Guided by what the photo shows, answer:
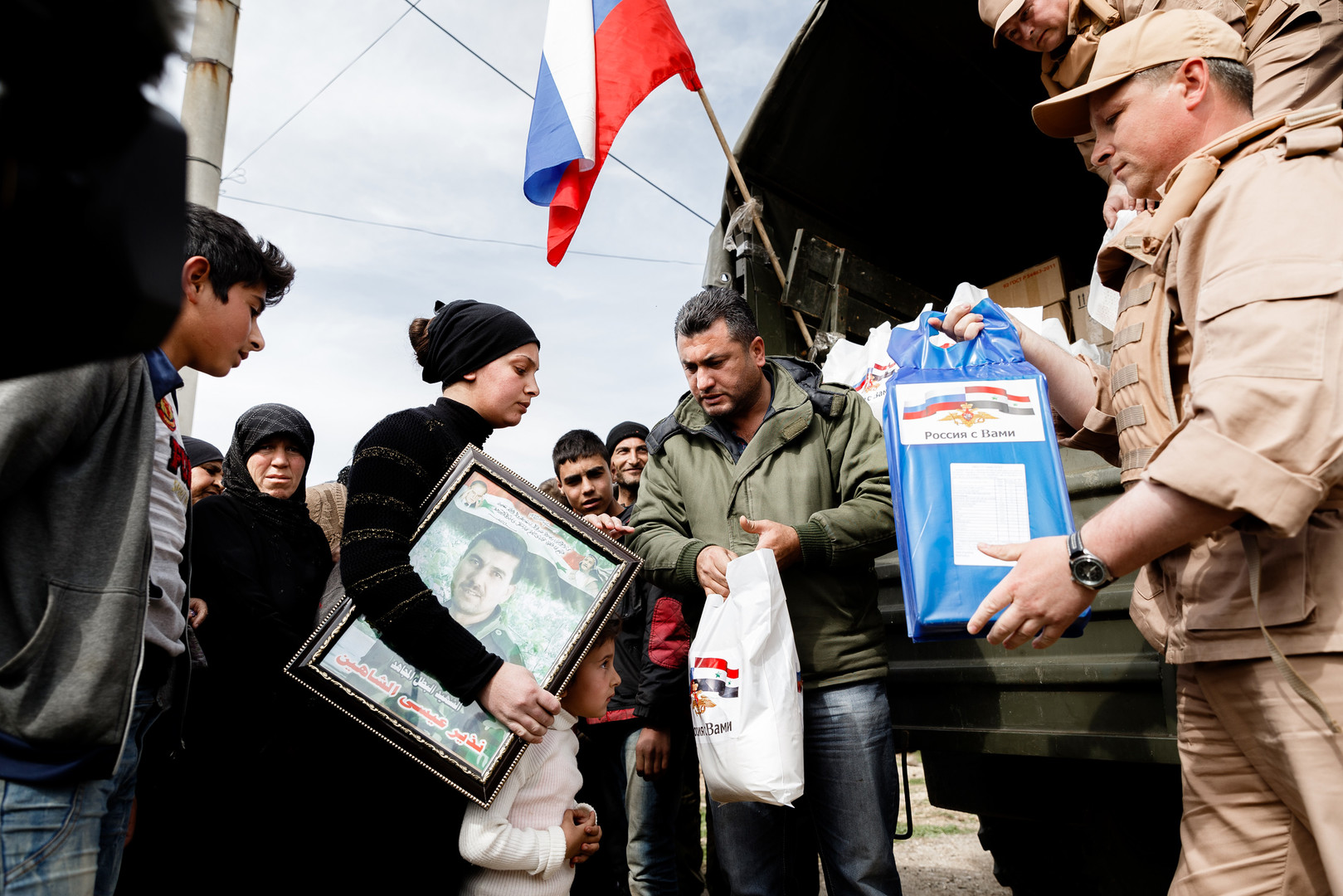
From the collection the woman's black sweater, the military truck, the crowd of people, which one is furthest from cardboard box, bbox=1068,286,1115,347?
the woman's black sweater

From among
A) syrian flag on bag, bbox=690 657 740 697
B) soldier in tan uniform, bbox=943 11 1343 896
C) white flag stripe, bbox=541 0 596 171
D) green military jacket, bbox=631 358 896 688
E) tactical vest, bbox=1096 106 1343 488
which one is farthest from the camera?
white flag stripe, bbox=541 0 596 171

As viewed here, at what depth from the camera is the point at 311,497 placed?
11.9ft

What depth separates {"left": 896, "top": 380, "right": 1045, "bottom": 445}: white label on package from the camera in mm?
1811

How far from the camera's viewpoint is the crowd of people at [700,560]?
49.8 inches

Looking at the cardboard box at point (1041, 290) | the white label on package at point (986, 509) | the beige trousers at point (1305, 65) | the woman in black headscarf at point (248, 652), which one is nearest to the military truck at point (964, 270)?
the cardboard box at point (1041, 290)

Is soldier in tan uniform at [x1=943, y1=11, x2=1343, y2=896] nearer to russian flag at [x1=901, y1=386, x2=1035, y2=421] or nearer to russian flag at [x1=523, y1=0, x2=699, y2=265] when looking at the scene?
russian flag at [x1=901, y1=386, x2=1035, y2=421]

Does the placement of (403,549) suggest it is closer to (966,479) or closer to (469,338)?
(469,338)

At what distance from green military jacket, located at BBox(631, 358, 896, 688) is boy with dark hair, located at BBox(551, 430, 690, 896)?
8.9 inches

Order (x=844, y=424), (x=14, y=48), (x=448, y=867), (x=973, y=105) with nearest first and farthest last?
(x=14, y=48)
(x=448, y=867)
(x=844, y=424)
(x=973, y=105)

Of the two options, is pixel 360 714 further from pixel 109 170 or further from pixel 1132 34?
pixel 1132 34

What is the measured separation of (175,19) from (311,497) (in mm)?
3484

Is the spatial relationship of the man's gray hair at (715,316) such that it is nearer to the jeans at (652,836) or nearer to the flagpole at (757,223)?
the flagpole at (757,223)

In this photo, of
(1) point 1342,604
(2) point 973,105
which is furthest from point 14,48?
(2) point 973,105

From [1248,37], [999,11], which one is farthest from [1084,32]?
[1248,37]
